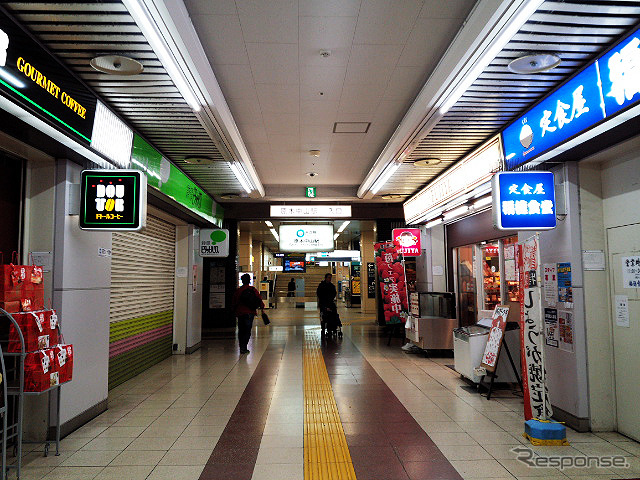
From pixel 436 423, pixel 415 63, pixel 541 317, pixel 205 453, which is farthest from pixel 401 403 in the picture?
pixel 415 63

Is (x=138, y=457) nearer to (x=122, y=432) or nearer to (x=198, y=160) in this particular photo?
(x=122, y=432)

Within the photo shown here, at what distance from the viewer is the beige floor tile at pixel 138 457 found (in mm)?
3611

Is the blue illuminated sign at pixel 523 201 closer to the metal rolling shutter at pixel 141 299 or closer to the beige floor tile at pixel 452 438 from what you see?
the beige floor tile at pixel 452 438

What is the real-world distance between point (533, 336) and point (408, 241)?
5626mm

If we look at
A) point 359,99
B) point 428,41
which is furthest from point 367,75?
point 428,41

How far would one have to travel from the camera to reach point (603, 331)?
4363 millimetres

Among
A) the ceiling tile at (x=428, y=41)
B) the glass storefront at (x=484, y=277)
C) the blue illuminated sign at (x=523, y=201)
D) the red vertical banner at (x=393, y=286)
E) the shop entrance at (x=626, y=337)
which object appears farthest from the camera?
the red vertical banner at (x=393, y=286)

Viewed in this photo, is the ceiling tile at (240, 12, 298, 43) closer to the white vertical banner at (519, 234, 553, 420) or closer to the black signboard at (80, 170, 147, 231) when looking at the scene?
the black signboard at (80, 170, 147, 231)

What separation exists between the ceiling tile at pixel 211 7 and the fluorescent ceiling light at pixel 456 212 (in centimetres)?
487

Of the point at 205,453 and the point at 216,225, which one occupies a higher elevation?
the point at 216,225

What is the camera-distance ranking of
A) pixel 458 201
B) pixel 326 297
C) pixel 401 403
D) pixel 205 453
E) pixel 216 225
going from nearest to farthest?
pixel 205 453
pixel 401 403
pixel 458 201
pixel 216 225
pixel 326 297

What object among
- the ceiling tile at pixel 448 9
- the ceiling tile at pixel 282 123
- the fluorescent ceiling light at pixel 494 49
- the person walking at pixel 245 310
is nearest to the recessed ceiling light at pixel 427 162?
the ceiling tile at pixel 282 123

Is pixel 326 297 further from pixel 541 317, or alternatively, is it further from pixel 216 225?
pixel 541 317

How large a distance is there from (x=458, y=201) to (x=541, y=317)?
298 centimetres
